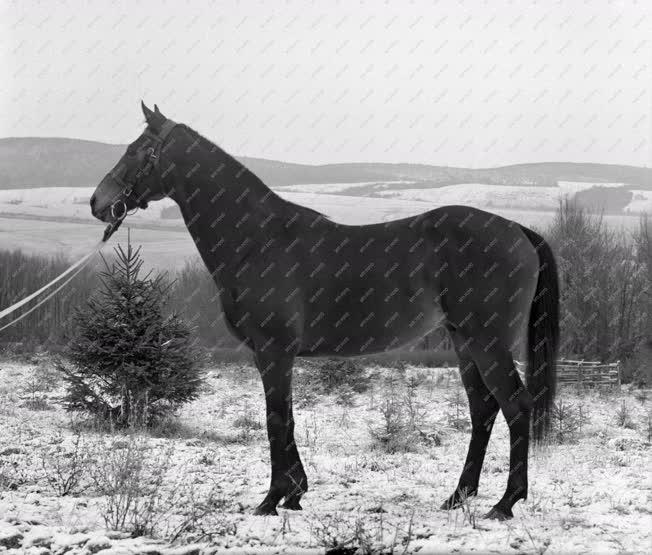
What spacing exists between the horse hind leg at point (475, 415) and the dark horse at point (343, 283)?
0.01 metres

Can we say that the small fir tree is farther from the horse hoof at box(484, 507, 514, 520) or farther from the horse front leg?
the horse hoof at box(484, 507, 514, 520)

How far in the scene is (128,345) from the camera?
10.2m

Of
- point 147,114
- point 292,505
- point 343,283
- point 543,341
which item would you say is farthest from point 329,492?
point 147,114

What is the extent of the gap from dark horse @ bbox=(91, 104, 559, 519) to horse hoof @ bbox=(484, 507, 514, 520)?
25mm

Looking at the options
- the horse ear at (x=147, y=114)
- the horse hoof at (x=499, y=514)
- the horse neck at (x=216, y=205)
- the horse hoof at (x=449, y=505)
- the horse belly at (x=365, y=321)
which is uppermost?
the horse ear at (x=147, y=114)

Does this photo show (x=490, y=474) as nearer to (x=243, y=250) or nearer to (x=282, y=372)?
(x=282, y=372)

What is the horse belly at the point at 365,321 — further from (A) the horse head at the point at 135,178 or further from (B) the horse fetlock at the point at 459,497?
(A) the horse head at the point at 135,178

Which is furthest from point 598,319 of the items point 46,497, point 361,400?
point 46,497

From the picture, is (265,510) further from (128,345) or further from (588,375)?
(588,375)

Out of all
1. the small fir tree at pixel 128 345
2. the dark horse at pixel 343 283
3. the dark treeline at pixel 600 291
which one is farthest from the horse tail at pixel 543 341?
the dark treeline at pixel 600 291

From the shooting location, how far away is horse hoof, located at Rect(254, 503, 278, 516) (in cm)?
504

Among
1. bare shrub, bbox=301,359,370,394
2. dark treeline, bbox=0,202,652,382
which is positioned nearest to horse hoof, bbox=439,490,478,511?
bare shrub, bbox=301,359,370,394

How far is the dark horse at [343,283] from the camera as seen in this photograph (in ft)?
16.9

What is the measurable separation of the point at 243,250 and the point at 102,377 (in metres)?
6.73
